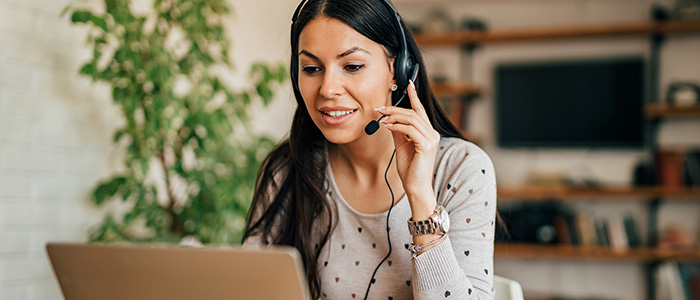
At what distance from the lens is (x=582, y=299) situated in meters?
3.68

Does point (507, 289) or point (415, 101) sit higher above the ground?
point (415, 101)

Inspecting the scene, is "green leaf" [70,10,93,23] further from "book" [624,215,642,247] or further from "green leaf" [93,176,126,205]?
"book" [624,215,642,247]

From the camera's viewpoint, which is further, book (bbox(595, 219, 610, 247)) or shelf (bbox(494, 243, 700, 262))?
book (bbox(595, 219, 610, 247))

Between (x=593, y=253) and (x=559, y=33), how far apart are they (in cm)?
134

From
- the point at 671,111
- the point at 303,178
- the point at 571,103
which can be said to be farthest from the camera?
the point at 571,103

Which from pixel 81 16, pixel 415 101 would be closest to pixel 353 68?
pixel 415 101

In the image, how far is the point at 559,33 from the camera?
3.69 meters

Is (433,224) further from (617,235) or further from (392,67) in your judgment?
(617,235)

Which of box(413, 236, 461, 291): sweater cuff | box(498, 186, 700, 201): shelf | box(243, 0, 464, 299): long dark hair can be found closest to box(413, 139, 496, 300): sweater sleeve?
box(413, 236, 461, 291): sweater cuff

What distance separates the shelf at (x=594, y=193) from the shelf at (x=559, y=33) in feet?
3.07

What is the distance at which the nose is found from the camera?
110 centimetres

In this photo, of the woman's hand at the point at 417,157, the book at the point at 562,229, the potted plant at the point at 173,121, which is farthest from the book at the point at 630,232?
the woman's hand at the point at 417,157

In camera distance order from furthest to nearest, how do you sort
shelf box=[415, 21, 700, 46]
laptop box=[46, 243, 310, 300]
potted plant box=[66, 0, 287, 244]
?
1. shelf box=[415, 21, 700, 46]
2. potted plant box=[66, 0, 287, 244]
3. laptop box=[46, 243, 310, 300]

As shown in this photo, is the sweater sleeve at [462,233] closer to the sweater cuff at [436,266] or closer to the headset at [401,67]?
the sweater cuff at [436,266]
